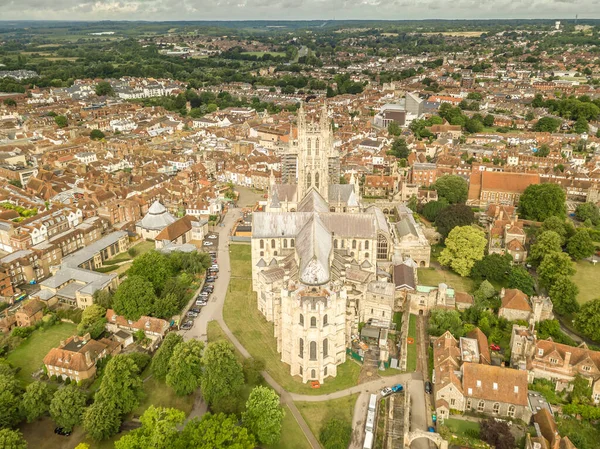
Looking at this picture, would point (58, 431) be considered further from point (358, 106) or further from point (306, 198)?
point (358, 106)

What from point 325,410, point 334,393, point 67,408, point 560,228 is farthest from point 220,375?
point 560,228

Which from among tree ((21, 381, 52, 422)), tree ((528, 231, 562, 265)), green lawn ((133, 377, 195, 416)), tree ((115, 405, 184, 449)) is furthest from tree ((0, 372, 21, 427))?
tree ((528, 231, 562, 265))

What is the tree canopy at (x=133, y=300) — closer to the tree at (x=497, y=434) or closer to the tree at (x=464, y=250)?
the tree at (x=497, y=434)

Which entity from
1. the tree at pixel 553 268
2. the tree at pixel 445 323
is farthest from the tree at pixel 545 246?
the tree at pixel 445 323

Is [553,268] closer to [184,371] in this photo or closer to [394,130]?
[184,371]

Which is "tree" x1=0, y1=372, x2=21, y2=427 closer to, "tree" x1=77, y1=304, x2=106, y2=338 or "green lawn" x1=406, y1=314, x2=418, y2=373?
→ "tree" x1=77, y1=304, x2=106, y2=338

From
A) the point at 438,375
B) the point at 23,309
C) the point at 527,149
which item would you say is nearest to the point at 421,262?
the point at 438,375
